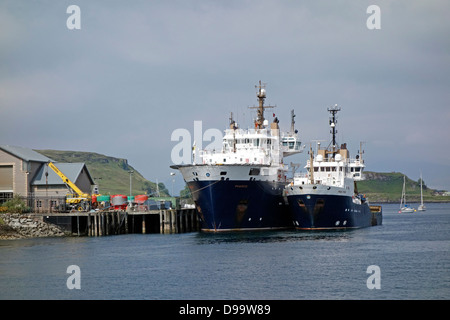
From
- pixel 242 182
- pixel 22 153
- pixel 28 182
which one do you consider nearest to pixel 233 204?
pixel 242 182

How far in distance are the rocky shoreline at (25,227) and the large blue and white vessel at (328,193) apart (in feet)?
84.1

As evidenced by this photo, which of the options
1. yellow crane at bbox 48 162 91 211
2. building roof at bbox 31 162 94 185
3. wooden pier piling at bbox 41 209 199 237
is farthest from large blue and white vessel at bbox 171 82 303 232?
building roof at bbox 31 162 94 185

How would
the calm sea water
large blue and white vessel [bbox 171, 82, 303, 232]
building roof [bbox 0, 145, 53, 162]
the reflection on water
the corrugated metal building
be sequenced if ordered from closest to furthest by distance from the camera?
the calm sea water
the reflection on water
large blue and white vessel [bbox 171, 82, 303, 232]
the corrugated metal building
building roof [bbox 0, 145, 53, 162]

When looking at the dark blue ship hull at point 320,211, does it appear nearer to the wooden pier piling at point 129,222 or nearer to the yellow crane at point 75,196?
the wooden pier piling at point 129,222

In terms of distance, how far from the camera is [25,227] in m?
71.0

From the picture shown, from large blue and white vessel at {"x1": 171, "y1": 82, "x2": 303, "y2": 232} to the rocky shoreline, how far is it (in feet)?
49.3

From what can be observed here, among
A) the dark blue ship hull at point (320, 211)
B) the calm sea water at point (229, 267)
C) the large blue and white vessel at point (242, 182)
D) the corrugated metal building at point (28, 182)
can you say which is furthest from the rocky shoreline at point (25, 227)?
the dark blue ship hull at point (320, 211)

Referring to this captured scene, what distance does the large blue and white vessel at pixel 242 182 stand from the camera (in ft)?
223

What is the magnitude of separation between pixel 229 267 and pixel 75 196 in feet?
122

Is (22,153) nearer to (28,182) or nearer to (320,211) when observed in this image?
(28,182)

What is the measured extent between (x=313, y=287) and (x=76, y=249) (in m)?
25.6

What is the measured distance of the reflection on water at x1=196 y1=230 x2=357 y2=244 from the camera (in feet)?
206

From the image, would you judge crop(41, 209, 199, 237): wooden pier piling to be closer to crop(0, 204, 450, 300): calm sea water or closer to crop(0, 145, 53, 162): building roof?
crop(0, 204, 450, 300): calm sea water
